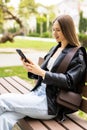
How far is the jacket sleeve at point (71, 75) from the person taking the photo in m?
Answer: 2.60

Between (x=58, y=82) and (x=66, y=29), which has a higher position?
(x=66, y=29)

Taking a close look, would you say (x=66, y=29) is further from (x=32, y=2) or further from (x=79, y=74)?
(x=32, y=2)

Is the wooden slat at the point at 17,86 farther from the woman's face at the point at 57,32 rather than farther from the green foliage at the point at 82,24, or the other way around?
the green foliage at the point at 82,24

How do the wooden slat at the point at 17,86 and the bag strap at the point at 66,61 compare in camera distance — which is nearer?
the bag strap at the point at 66,61

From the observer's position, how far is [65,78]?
2.61 meters

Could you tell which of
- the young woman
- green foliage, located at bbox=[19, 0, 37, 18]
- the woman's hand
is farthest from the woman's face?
green foliage, located at bbox=[19, 0, 37, 18]

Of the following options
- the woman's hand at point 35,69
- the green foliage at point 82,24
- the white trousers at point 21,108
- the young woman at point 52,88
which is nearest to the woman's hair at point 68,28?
the young woman at point 52,88

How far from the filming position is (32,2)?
1418 cm

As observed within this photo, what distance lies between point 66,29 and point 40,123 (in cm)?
87

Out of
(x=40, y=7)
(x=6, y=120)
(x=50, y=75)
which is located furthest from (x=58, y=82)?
(x=40, y=7)

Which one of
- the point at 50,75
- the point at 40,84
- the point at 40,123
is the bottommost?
the point at 40,123

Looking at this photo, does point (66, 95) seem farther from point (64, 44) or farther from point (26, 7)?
point (26, 7)

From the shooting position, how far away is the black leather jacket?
2.60 metres

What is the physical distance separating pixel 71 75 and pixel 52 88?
0.84ft
